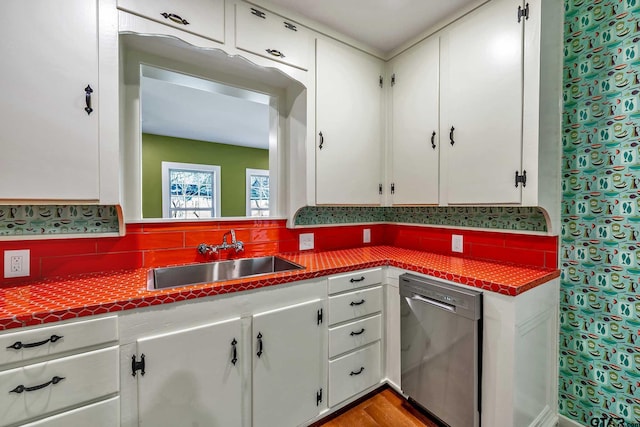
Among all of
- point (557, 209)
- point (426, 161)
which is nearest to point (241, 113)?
point (426, 161)

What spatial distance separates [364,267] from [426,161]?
0.89m

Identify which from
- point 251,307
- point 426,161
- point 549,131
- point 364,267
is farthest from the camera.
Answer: point 426,161

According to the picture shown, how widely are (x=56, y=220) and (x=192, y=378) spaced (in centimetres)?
103

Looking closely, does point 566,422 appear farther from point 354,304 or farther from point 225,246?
point 225,246

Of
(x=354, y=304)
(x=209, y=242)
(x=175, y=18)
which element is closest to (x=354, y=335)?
(x=354, y=304)

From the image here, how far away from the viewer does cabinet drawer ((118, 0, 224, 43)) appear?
1.32 meters

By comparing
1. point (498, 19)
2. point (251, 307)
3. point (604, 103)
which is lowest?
point (251, 307)

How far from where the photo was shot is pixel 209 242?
1.80 meters

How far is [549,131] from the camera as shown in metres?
1.52

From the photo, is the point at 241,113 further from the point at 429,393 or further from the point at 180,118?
the point at 429,393

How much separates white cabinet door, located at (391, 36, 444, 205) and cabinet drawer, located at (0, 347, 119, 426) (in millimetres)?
1948

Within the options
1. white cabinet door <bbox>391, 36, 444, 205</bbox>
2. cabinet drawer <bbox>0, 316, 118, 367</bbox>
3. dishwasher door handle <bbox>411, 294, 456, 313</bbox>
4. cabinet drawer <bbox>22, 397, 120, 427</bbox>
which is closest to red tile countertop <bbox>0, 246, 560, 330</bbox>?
cabinet drawer <bbox>0, 316, 118, 367</bbox>

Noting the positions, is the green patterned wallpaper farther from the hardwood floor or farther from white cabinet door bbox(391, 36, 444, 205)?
the hardwood floor

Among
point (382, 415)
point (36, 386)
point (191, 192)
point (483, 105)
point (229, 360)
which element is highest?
point (483, 105)
